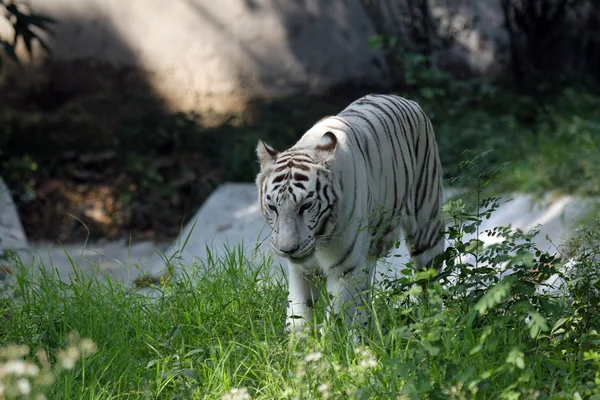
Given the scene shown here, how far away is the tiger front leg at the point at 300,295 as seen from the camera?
3506mm

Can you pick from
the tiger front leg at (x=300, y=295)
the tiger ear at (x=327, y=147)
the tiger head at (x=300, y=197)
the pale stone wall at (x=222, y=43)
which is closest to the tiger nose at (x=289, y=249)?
the tiger head at (x=300, y=197)

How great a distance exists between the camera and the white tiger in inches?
130

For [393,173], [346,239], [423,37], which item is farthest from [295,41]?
[346,239]

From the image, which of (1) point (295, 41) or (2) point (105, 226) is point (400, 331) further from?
(1) point (295, 41)

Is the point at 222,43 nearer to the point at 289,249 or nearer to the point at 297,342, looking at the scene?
the point at 289,249

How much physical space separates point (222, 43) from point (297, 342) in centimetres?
607

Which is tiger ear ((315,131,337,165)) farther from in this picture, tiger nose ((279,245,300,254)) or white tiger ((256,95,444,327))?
tiger nose ((279,245,300,254))

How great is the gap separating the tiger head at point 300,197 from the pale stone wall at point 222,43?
542 cm

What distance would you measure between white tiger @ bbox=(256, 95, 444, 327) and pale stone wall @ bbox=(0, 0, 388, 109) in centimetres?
479

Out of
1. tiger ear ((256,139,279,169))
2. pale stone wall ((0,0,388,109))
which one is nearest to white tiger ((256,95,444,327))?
tiger ear ((256,139,279,169))

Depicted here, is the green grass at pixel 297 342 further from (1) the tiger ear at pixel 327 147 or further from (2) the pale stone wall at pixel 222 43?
(2) the pale stone wall at pixel 222 43

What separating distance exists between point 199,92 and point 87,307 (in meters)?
5.26

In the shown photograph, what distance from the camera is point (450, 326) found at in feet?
9.95

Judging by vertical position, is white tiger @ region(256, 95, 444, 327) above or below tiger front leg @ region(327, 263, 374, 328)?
above
